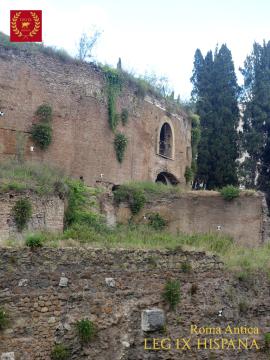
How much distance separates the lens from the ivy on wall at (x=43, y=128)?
19188 millimetres

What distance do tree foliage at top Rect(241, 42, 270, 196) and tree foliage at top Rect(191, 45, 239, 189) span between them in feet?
2.44

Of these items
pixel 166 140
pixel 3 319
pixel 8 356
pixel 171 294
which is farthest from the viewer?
pixel 166 140

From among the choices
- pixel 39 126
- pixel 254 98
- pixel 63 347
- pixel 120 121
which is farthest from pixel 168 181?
pixel 63 347

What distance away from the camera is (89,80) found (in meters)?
20.8

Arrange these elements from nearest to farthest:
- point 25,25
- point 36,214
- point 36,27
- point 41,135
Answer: point 36,214, point 41,135, point 25,25, point 36,27

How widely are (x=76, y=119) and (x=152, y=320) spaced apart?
400 inches

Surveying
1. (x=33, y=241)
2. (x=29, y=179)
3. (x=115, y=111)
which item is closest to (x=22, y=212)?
(x=29, y=179)

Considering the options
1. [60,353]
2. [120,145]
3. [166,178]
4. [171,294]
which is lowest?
[60,353]

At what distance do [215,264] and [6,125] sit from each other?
9.21m

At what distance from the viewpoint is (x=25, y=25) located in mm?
20125

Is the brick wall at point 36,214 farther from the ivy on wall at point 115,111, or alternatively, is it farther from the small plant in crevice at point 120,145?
the ivy on wall at point 115,111

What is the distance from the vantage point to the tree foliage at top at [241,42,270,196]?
2934cm

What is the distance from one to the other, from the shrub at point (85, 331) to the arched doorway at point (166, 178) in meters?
13.3

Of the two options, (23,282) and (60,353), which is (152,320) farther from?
(23,282)
